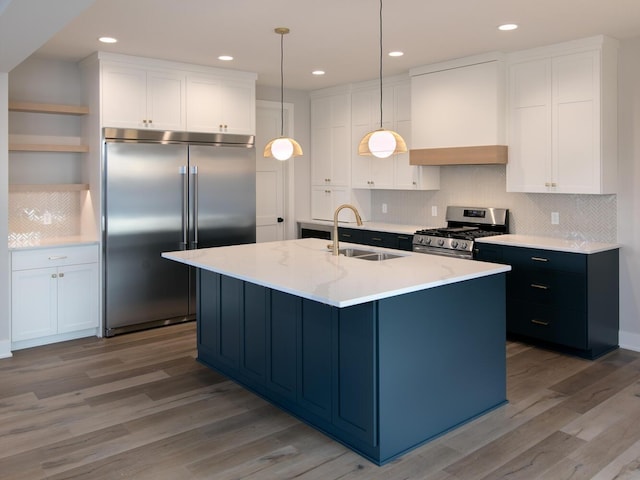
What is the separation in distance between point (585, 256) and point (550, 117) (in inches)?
48.3

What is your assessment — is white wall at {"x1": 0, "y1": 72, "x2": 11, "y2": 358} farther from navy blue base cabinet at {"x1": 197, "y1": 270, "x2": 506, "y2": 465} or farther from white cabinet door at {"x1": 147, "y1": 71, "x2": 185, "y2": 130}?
navy blue base cabinet at {"x1": 197, "y1": 270, "x2": 506, "y2": 465}

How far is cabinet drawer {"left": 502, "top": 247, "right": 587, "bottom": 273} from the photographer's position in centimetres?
435

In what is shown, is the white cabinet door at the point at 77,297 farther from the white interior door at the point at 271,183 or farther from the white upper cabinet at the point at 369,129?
the white upper cabinet at the point at 369,129

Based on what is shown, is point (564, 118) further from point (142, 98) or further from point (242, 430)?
point (142, 98)

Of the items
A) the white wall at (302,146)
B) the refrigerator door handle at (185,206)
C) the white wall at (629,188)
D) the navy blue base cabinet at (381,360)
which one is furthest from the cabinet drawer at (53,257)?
the white wall at (629,188)

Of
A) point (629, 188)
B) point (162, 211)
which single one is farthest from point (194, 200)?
point (629, 188)

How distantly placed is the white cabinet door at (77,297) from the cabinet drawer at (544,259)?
3.56 meters

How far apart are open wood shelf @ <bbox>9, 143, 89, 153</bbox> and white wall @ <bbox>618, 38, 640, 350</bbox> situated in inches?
181

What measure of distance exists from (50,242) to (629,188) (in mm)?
4811

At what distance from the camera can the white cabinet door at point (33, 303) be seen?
4.64 meters

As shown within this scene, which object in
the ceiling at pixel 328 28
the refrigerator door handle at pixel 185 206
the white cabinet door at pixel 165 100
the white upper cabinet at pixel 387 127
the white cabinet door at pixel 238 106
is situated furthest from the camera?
the white upper cabinet at pixel 387 127

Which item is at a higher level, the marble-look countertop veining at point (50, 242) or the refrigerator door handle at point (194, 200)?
→ the refrigerator door handle at point (194, 200)

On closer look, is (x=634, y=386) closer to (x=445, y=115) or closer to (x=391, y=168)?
(x=445, y=115)

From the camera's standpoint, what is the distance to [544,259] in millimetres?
4543
